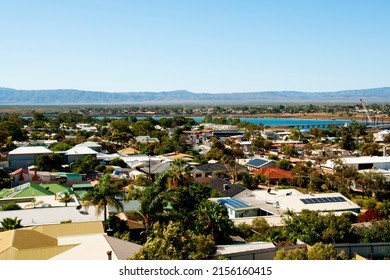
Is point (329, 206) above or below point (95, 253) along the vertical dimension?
below

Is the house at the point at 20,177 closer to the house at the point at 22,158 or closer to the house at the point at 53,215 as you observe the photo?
the house at the point at 22,158

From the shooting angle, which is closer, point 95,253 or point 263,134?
point 95,253

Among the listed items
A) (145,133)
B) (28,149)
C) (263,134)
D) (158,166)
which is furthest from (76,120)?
(158,166)

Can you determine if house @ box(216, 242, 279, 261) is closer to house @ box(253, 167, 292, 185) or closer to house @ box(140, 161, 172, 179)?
house @ box(253, 167, 292, 185)

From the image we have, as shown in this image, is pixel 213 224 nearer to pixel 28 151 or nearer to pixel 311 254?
pixel 311 254

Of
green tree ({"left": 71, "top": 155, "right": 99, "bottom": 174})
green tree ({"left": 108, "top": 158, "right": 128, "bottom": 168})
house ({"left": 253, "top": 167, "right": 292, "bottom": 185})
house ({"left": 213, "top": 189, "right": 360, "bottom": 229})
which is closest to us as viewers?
house ({"left": 213, "top": 189, "right": 360, "bottom": 229})

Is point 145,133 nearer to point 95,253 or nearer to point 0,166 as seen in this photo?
point 0,166

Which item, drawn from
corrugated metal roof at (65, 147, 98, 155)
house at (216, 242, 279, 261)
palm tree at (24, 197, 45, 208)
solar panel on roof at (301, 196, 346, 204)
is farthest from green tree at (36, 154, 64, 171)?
house at (216, 242, 279, 261)

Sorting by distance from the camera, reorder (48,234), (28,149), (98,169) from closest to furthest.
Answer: (48,234)
(98,169)
(28,149)

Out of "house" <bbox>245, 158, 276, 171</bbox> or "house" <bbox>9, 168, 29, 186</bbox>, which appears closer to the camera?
"house" <bbox>9, 168, 29, 186</bbox>
